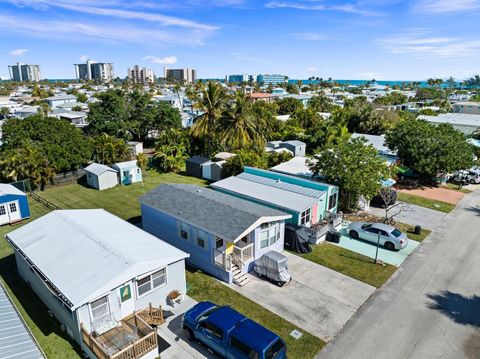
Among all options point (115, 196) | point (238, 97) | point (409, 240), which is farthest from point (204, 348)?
point (238, 97)

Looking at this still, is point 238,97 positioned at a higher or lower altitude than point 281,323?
higher

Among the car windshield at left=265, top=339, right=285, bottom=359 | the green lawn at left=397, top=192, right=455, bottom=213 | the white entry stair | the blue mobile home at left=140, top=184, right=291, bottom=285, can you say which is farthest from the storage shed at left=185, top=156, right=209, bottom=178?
the car windshield at left=265, top=339, right=285, bottom=359

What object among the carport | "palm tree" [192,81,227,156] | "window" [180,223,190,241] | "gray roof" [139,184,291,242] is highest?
"palm tree" [192,81,227,156]

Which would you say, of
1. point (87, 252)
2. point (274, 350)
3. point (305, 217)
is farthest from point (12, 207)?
point (274, 350)

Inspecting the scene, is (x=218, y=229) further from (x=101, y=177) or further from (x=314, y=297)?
(x=101, y=177)

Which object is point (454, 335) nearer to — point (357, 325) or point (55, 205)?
point (357, 325)

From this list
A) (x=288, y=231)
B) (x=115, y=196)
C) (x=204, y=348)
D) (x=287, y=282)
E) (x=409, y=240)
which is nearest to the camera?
(x=204, y=348)

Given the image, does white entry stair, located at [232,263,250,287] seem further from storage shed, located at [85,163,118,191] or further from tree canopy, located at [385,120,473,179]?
tree canopy, located at [385,120,473,179]
